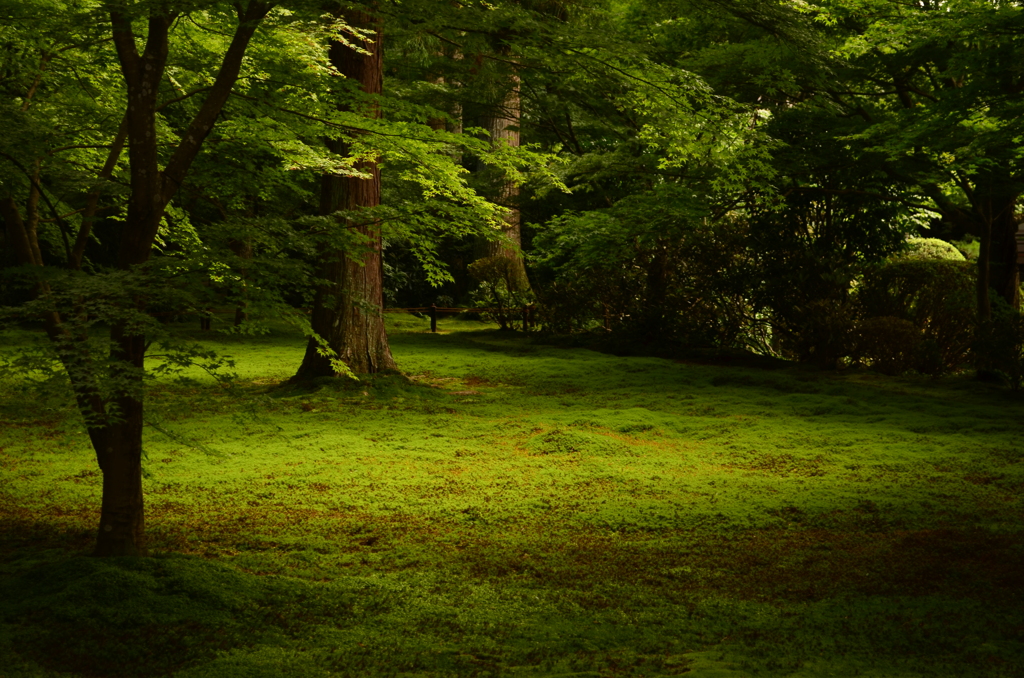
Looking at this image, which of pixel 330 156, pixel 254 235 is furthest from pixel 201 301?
pixel 330 156

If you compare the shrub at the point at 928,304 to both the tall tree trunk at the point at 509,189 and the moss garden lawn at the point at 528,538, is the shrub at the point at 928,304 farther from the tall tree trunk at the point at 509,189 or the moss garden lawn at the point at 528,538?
the tall tree trunk at the point at 509,189

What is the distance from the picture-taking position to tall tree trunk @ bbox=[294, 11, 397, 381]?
10164 mm

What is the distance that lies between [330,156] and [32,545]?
12.9 feet

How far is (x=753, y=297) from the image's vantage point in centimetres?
1336

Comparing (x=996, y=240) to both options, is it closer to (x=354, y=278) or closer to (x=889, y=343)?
(x=889, y=343)

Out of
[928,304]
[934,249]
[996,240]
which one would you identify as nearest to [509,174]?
[928,304]

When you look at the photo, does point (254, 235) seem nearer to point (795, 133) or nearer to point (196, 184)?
point (196, 184)

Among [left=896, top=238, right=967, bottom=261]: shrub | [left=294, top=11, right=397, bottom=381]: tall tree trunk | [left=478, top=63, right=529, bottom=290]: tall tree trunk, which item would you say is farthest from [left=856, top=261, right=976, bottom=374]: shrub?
[left=294, top=11, right=397, bottom=381]: tall tree trunk

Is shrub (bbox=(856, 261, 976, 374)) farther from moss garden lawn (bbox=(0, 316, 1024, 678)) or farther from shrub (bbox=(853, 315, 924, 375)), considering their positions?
moss garden lawn (bbox=(0, 316, 1024, 678))

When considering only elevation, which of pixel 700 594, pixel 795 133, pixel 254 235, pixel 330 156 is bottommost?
pixel 700 594

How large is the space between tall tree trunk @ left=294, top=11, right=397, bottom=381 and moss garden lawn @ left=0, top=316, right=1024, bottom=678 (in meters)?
0.48

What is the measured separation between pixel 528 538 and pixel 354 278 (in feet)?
18.2

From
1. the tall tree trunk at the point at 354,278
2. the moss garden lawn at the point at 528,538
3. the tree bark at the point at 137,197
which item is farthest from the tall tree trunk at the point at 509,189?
the tree bark at the point at 137,197

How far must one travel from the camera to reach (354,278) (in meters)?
10.4
